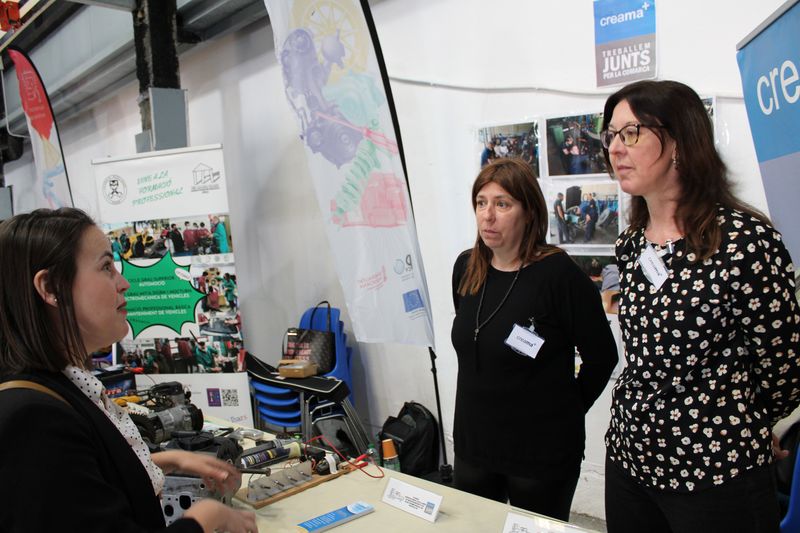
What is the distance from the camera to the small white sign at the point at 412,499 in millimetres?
1404

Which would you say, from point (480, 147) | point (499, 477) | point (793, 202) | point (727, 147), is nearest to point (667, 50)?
point (727, 147)

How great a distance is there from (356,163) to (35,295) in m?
1.80

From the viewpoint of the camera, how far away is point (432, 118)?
10.9 ft

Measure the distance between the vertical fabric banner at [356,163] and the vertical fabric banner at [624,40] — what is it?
940 mm

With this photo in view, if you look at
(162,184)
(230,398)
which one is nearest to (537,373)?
(230,398)

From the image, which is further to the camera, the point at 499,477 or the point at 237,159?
the point at 237,159

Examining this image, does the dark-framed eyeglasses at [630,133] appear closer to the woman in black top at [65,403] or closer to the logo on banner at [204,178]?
the woman in black top at [65,403]

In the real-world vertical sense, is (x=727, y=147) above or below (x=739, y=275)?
above

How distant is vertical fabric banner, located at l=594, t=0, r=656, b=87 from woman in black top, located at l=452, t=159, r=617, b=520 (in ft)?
3.47

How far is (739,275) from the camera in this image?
1.12 m

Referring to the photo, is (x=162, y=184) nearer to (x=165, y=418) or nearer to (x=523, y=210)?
(x=165, y=418)

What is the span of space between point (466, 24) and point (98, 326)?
103 inches

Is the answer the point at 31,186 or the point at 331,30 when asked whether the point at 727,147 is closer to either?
the point at 331,30

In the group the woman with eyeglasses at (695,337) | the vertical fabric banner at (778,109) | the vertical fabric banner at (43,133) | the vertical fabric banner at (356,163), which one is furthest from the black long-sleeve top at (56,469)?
the vertical fabric banner at (43,133)
